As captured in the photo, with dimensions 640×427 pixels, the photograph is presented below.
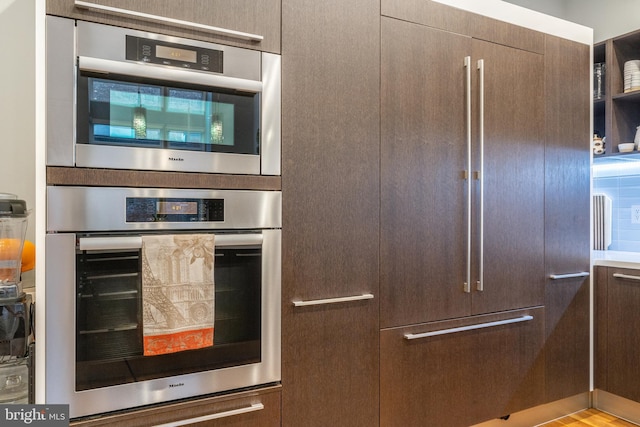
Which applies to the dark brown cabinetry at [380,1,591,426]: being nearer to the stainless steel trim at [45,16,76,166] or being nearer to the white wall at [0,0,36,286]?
the stainless steel trim at [45,16,76,166]

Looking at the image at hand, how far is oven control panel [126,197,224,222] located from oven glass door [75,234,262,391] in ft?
0.37

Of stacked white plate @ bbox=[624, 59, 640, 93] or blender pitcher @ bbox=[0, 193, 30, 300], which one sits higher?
stacked white plate @ bbox=[624, 59, 640, 93]

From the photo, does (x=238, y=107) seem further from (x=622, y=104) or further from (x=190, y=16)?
(x=622, y=104)

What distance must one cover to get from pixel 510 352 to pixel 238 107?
181cm

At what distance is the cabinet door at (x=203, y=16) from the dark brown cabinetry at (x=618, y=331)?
2.28 meters

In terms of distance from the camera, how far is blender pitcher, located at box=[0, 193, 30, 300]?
1235mm

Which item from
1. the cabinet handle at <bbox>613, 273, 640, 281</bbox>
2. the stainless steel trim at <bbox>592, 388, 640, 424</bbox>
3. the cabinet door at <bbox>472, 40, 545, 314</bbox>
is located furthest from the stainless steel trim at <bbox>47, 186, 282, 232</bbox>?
the stainless steel trim at <bbox>592, 388, 640, 424</bbox>

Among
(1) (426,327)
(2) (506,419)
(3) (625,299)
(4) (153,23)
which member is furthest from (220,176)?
(3) (625,299)

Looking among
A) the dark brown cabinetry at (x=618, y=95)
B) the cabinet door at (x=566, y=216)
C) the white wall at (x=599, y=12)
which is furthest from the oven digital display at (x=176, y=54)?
the white wall at (x=599, y=12)

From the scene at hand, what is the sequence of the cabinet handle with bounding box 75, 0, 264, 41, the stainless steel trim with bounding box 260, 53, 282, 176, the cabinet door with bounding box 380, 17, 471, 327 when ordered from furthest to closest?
1. the cabinet door with bounding box 380, 17, 471, 327
2. the stainless steel trim with bounding box 260, 53, 282, 176
3. the cabinet handle with bounding box 75, 0, 264, 41

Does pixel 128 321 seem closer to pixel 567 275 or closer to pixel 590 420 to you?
pixel 567 275

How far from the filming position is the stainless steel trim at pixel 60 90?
49.6 inches

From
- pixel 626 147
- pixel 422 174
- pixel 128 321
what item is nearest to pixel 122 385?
pixel 128 321

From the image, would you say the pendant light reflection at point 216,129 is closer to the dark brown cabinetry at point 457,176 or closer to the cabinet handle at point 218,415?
the dark brown cabinetry at point 457,176
